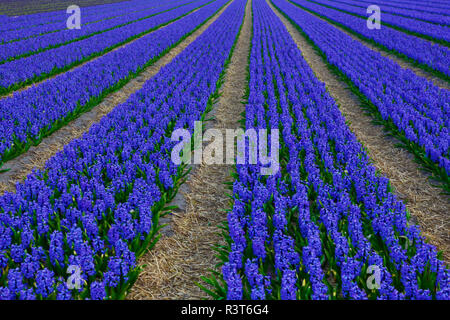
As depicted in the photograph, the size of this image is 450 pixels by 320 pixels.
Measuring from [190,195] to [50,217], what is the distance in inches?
95.3

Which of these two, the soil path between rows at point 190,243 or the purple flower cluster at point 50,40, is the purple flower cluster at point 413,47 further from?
the purple flower cluster at point 50,40

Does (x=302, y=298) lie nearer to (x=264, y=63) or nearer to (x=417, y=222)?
(x=417, y=222)

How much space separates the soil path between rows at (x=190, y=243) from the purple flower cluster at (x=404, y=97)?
4.47 m

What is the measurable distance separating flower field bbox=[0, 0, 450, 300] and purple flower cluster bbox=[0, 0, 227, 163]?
65 millimetres

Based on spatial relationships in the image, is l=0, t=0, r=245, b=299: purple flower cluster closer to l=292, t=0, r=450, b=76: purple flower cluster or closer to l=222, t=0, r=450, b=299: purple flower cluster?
l=222, t=0, r=450, b=299: purple flower cluster

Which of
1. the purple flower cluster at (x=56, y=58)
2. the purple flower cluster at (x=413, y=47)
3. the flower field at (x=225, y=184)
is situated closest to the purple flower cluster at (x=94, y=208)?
the flower field at (x=225, y=184)

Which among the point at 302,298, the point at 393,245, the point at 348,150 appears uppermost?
the point at 348,150

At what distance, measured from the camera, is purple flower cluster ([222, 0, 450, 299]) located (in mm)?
3785

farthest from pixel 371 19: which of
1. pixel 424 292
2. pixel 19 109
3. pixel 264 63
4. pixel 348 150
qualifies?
pixel 424 292

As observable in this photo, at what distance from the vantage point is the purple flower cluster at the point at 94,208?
3957mm

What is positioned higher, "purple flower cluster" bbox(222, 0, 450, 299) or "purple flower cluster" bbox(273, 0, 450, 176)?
"purple flower cluster" bbox(273, 0, 450, 176)

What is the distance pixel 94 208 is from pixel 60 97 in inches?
271

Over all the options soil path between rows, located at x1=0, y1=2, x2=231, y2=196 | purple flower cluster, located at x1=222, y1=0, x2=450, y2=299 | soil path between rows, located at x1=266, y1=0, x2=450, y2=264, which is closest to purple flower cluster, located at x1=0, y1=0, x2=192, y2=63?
soil path between rows, located at x1=0, y1=2, x2=231, y2=196

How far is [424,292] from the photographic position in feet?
11.5
